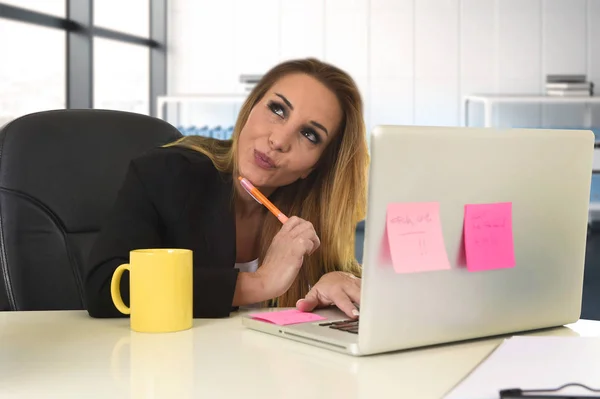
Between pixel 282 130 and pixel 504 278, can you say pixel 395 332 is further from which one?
pixel 282 130

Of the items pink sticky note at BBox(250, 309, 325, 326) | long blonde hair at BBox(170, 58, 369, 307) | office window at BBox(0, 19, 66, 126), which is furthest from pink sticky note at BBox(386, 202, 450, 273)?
office window at BBox(0, 19, 66, 126)

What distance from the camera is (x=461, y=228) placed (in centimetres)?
89

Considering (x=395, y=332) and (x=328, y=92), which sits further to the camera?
(x=328, y=92)

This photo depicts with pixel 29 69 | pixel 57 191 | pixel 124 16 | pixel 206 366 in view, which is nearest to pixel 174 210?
pixel 57 191

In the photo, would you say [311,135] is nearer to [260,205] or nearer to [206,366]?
[260,205]

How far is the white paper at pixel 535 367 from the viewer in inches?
28.4

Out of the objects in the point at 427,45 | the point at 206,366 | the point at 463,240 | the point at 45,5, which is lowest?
the point at 206,366

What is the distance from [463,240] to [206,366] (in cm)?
32

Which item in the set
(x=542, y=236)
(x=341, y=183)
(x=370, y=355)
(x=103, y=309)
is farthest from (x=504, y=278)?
(x=341, y=183)

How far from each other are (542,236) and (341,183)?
2.18ft

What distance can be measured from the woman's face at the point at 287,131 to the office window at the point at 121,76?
2748 millimetres

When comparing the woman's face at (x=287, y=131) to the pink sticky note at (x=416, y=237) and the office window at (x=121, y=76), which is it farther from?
the office window at (x=121, y=76)

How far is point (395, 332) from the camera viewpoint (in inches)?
33.9

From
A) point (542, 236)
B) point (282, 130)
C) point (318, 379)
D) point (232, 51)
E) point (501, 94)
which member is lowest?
point (318, 379)
